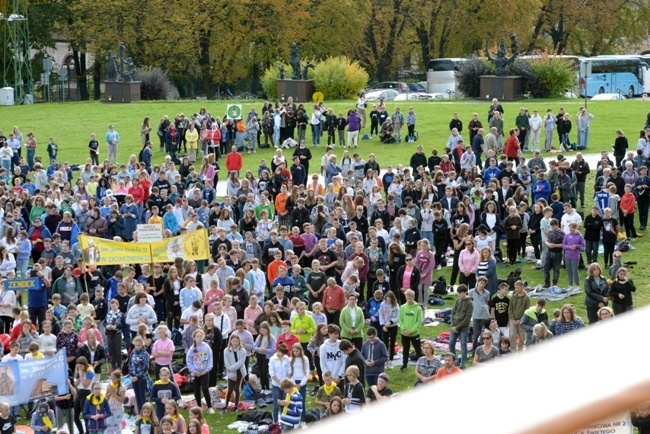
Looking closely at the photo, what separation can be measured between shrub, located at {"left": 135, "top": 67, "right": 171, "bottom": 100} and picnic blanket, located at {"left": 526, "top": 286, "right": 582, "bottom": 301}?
124 ft

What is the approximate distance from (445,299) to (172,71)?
43.8 metres

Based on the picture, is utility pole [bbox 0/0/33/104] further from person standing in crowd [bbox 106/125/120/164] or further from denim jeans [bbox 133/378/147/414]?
denim jeans [bbox 133/378/147/414]

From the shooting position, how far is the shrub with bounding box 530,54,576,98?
150 feet

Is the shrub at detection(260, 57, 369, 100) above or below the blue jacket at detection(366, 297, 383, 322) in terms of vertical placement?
above

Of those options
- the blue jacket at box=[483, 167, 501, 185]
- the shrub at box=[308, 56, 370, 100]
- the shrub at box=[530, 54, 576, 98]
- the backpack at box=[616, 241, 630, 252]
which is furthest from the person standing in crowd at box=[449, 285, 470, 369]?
the shrub at box=[308, 56, 370, 100]

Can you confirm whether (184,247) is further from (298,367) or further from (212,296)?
(298,367)

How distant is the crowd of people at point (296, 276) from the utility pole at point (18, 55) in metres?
32.8

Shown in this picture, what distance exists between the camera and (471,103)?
1773 inches

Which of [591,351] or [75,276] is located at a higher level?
[591,351]

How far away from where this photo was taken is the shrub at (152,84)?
55000 mm

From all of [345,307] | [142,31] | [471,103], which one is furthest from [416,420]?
[142,31]

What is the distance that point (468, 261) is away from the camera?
18.1 meters

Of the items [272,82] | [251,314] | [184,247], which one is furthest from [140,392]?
[272,82]

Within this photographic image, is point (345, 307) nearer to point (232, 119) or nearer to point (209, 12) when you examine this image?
point (232, 119)
